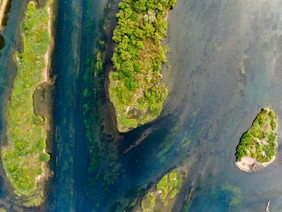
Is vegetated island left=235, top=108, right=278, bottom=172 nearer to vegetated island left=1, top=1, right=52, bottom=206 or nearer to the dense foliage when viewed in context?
the dense foliage

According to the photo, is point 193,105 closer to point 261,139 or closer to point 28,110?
point 261,139

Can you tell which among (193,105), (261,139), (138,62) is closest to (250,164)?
(261,139)

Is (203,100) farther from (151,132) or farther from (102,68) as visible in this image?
(102,68)

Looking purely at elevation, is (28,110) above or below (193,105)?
below

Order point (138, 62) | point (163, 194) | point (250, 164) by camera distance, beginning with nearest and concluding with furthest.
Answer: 1. point (138, 62)
2. point (163, 194)
3. point (250, 164)

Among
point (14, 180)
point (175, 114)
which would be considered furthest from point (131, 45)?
point (14, 180)

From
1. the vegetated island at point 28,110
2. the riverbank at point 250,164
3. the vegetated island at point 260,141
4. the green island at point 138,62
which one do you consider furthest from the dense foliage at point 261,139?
the vegetated island at point 28,110

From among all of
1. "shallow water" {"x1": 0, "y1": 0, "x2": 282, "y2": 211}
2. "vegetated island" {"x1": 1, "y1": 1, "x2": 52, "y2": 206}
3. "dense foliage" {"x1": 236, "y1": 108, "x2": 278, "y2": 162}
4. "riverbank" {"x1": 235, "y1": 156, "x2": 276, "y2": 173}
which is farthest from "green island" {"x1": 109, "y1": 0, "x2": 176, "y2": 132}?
"riverbank" {"x1": 235, "y1": 156, "x2": 276, "y2": 173}

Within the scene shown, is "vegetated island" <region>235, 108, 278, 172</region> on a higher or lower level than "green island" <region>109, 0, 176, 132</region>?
lower
